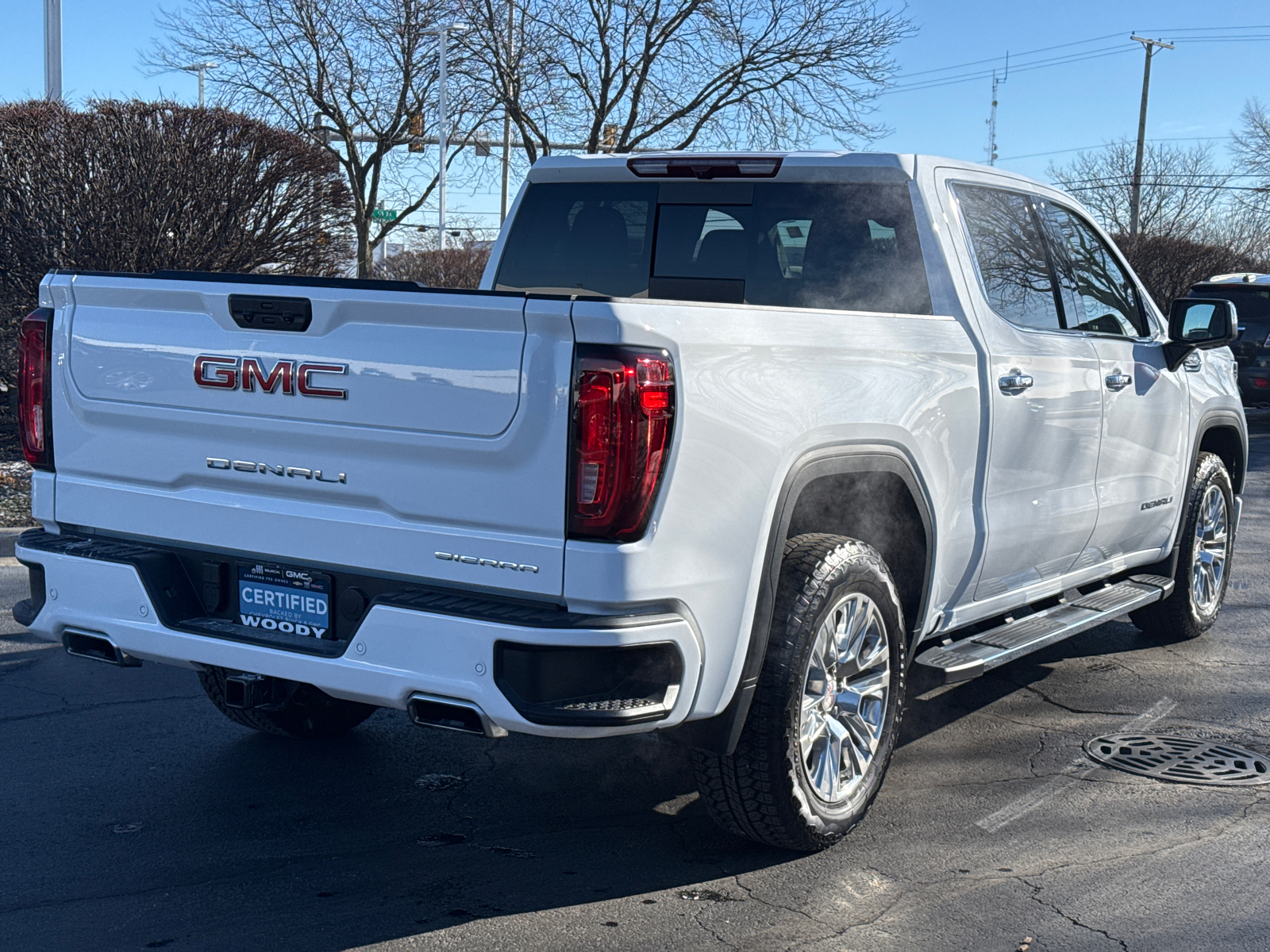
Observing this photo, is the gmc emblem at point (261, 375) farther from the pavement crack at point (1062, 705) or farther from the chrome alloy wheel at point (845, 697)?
the pavement crack at point (1062, 705)

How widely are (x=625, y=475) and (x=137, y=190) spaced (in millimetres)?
10416

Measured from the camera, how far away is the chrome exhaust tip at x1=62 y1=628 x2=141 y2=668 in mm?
3816

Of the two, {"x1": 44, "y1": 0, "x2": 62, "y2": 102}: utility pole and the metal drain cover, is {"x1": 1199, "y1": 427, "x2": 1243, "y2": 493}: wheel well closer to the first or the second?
the metal drain cover

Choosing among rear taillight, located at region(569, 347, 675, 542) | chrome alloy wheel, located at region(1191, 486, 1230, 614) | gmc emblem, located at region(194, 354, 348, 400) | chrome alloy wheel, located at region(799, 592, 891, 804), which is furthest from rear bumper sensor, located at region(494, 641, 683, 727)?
chrome alloy wheel, located at region(1191, 486, 1230, 614)

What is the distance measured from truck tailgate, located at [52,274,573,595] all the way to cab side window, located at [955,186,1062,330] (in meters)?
2.26

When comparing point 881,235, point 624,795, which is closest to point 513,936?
point 624,795

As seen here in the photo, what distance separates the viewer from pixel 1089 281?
18.5ft

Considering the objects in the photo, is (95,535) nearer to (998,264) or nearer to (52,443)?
(52,443)

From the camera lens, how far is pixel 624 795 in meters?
4.46

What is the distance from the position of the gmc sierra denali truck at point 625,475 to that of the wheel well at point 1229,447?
2.14 m

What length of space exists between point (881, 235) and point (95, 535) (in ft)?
9.10

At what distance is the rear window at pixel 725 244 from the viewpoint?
476cm

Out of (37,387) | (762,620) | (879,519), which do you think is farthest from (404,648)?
(879,519)

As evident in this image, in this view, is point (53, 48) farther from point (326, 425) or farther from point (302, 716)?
point (326, 425)
